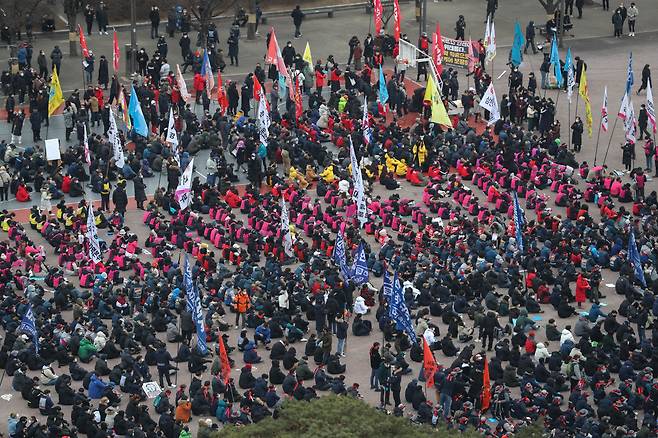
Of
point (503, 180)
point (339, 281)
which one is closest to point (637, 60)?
point (503, 180)

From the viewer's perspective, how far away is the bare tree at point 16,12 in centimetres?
7225

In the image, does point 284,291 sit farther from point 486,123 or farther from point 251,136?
point 486,123

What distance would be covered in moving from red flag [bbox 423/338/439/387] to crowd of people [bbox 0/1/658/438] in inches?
8.4

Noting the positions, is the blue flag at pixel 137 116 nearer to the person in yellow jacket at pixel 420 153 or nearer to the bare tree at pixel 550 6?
the person in yellow jacket at pixel 420 153

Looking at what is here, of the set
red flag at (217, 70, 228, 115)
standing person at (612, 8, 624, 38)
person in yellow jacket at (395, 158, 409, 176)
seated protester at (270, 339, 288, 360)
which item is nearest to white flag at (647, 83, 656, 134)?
person in yellow jacket at (395, 158, 409, 176)

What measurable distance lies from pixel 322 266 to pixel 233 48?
23224 mm

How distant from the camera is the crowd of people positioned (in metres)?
44.6

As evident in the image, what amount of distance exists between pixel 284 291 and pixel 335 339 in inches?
86.1

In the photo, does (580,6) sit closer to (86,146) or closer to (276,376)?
(86,146)

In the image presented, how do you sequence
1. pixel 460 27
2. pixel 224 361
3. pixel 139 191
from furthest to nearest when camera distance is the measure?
pixel 460 27 → pixel 139 191 → pixel 224 361

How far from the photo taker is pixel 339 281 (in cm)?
5059

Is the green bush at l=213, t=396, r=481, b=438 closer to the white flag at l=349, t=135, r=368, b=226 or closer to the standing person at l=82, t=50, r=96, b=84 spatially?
the white flag at l=349, t=135, r=368, b=226

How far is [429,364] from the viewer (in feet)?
147

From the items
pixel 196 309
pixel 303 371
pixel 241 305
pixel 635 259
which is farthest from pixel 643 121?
pixel 196 309
